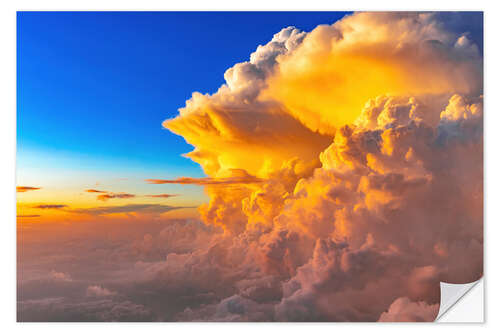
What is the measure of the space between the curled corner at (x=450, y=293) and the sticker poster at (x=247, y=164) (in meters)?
0.06

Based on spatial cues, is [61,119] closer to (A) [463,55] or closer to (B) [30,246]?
(B) [30,246]

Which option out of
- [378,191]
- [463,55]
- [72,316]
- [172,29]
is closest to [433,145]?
[378,191]

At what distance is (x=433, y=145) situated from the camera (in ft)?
14.4

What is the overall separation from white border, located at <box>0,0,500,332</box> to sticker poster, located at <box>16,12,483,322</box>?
95 mm

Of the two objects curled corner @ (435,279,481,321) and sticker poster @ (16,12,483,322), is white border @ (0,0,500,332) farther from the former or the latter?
curled corner @ (435,279,481,321)

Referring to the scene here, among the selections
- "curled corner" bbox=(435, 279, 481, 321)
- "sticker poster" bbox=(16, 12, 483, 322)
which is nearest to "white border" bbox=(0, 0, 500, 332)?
"sticker poster" bbox=(16, 12, 483, 322)

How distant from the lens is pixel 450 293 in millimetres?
4316

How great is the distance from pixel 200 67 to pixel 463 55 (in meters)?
3.12
